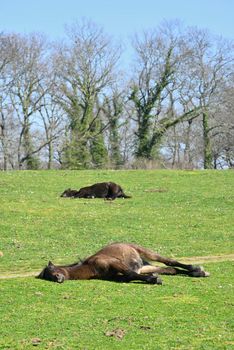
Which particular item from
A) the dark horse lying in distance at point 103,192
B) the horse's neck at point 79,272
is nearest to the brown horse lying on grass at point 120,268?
the horse's neck at point 79,272

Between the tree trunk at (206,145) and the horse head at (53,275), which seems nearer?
the horse head at (53,275)

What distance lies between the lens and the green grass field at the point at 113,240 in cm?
762

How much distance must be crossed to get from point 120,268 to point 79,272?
713mm

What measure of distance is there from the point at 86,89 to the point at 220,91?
44.4 ft

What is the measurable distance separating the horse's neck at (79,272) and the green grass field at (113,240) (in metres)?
0.42

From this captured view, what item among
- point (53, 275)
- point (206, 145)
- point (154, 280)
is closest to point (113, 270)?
point (154, 280)

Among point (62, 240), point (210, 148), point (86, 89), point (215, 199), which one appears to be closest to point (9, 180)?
point (215, 199)

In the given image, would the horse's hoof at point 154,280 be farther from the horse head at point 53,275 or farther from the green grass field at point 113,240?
the horse head at point 53,275

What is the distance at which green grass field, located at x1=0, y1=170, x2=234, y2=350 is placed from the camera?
7621 mm

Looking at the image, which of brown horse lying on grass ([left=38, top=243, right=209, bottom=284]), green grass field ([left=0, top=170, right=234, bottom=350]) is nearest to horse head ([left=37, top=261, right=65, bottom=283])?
brown horse lying on grass ([left=38, top=243, right=209, bottom=284])

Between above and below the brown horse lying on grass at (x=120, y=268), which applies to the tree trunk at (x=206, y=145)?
above

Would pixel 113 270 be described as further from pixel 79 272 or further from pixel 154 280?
pixel 154 280

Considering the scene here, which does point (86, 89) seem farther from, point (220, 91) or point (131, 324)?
point (131, 324)

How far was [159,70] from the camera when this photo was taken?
63.6m
